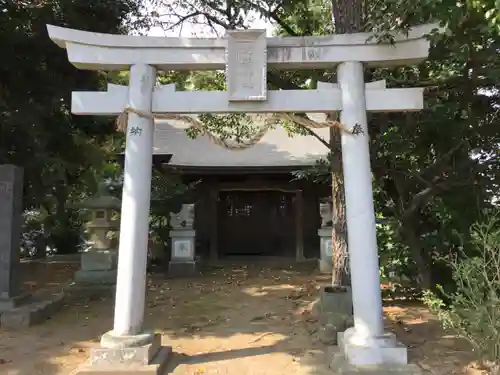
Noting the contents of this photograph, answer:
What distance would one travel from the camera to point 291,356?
216 inches

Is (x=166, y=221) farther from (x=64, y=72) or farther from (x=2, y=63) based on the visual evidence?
(x=2, y=63)

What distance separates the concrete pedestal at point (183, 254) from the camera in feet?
41.7

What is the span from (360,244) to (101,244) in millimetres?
6983

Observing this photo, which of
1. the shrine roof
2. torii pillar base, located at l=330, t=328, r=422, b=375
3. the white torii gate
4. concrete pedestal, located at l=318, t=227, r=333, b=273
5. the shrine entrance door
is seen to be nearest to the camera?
torii pillar base, located at l=330, t=328, r=422, b=375

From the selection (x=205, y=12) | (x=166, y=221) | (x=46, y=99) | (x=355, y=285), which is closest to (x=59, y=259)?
(x=166, y=221)

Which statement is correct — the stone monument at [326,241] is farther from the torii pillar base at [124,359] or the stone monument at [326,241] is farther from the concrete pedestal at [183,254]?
the torii pillar base at [124,359]

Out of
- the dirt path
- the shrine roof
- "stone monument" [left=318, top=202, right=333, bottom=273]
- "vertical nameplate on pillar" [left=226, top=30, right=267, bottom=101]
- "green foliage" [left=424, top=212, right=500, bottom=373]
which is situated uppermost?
the shrine roof

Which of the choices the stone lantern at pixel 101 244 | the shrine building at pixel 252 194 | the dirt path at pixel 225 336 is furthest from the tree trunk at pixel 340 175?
the shrine building at pixel 252 194

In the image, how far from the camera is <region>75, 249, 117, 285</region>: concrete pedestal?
32.4 feet

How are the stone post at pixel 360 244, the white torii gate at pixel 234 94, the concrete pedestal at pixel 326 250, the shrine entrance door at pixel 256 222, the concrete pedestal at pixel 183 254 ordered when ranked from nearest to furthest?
the stone post at pixel 360 244
the white torii gate at pixel 234 94
the concrete pedestal at pixel 183 254
the concrete pedestal at pixel 326 250
the shrine entrance door at pixel 256 222

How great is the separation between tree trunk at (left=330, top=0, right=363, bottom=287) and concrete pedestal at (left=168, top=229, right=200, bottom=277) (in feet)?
20.2

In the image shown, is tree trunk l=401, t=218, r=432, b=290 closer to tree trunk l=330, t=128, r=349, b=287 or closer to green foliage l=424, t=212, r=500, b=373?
tree trunk l=330, t=128, r=349, b=287

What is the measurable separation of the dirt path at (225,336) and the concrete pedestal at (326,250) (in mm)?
2961

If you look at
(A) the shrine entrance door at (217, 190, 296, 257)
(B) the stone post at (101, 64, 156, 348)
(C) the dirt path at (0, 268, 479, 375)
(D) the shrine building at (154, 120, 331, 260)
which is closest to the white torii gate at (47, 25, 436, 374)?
(B) the stone post at (101, 64, 156, 348)
